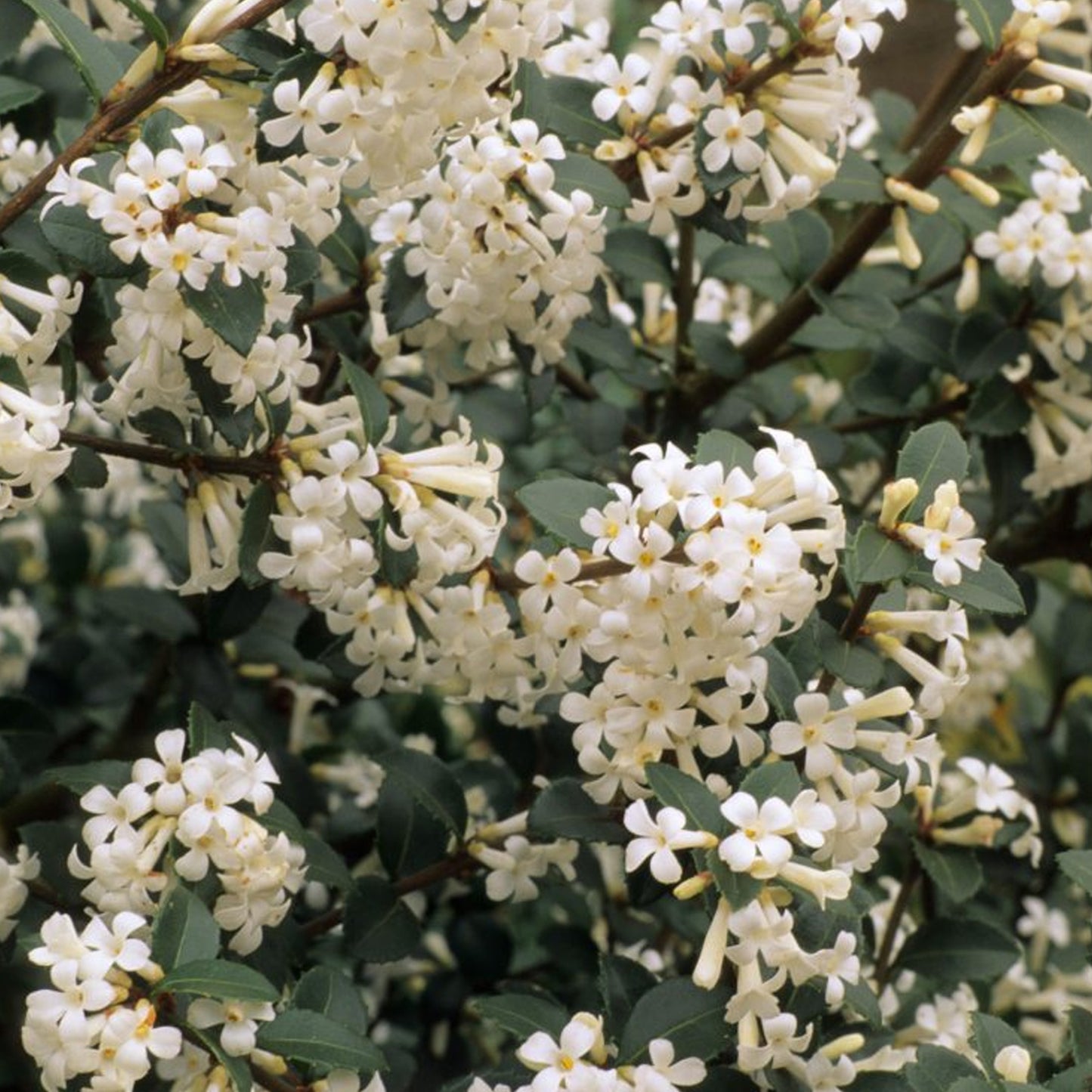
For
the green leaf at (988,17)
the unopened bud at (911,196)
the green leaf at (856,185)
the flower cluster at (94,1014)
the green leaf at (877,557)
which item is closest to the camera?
the flower cluster at (94,1014)

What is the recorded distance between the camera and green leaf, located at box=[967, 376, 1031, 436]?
6.03 feet

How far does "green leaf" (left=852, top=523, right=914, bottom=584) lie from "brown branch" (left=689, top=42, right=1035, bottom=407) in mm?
494

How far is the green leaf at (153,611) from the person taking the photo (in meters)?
1.94

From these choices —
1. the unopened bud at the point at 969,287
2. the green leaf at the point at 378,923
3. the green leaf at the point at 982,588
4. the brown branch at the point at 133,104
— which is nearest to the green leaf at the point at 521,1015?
the green leaf at the point at 378,923

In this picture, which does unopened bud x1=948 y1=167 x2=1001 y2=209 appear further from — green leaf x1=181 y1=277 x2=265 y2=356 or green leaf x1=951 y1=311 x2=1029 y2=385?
green leaf x1=181 y1=277 x2=265 y2=356

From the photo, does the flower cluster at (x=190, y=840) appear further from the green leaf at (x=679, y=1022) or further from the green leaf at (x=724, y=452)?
the green leaf at (x=724, y=452)

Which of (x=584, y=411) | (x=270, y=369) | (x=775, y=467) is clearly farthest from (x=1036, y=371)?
(x=270, y=369)

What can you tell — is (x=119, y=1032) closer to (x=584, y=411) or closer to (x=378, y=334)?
(x=378, y=334)

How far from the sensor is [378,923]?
1.57 meters

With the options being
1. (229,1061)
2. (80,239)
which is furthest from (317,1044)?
(80,239)

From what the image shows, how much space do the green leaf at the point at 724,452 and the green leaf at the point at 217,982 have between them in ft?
1.56

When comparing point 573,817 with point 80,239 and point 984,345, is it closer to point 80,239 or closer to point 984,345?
point 80,239

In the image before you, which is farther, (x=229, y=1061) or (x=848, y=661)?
(x=848, y=661)

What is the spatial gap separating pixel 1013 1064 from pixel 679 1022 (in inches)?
9.4
